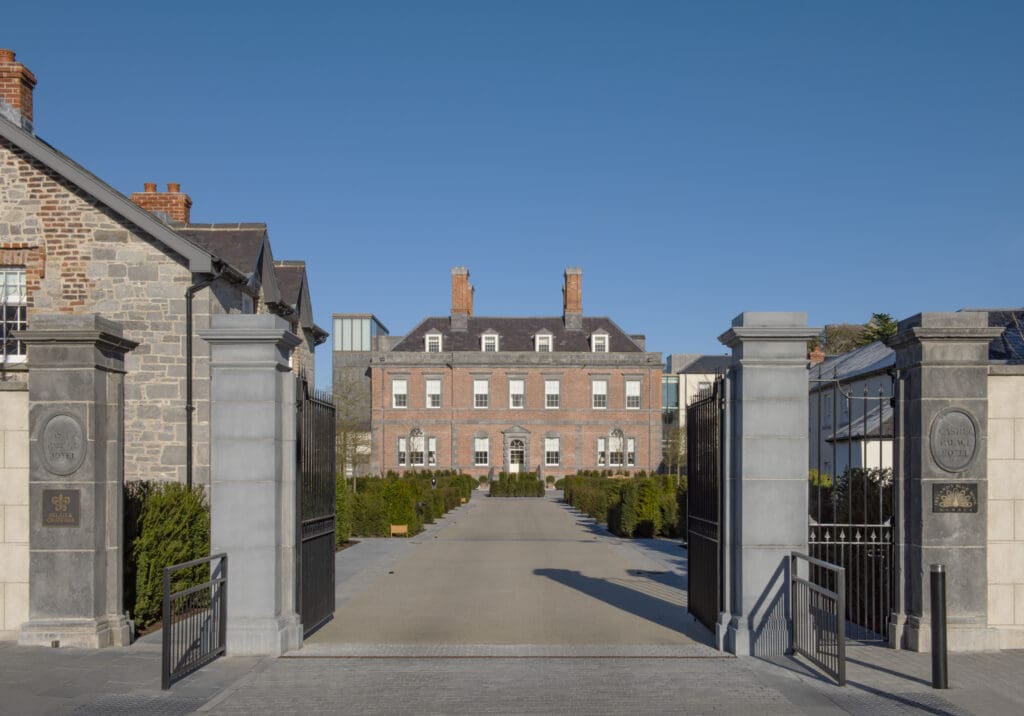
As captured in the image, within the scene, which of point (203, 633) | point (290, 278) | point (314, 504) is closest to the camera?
point (203, 633)

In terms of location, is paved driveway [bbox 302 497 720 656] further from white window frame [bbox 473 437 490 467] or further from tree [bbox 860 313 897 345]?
tree [bbox 860 313 897 345]

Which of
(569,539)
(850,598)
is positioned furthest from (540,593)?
(569,539)

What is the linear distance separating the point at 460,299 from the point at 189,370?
5557 cm

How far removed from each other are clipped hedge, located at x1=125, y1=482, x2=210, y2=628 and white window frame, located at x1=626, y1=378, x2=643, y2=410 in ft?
190

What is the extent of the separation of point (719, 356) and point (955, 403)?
89.2 m

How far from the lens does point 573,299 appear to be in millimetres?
72625

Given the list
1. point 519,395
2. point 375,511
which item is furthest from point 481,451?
point 375,511

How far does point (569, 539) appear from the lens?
2477 centimetres

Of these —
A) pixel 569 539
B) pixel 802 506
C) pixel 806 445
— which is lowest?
pixel 569 539

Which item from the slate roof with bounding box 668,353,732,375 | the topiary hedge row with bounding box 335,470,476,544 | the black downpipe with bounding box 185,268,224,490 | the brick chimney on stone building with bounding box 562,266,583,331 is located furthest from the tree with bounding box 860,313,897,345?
the black downpipe with bounding box 185,268,224,490

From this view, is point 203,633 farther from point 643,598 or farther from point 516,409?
point 516,409

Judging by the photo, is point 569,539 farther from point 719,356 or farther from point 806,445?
point 719,356

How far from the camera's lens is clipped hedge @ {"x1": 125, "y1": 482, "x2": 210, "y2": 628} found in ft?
37.3

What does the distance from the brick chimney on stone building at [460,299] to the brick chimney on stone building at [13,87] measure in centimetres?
5324
